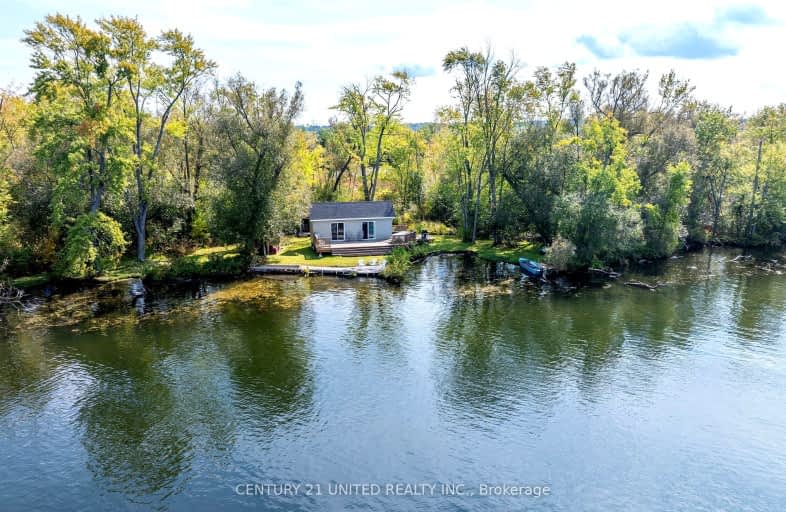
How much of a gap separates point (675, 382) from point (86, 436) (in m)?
20.6

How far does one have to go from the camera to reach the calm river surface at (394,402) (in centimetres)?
1327

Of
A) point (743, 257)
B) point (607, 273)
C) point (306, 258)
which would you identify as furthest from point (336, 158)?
point (743, 257)

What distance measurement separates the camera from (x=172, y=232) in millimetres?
38250

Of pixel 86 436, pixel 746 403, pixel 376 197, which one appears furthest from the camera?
pixel 376 197

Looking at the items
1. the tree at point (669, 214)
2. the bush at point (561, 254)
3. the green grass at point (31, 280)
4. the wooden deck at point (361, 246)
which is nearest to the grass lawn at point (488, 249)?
the wooden deck at point (361, 246)

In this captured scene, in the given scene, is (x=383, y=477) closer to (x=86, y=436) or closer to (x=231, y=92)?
(x=86, y=436)

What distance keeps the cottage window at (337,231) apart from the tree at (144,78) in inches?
563

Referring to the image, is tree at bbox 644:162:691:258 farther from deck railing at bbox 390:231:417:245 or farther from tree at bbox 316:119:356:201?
tree at bbox 316:119:356:201

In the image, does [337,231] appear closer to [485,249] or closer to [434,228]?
[434,228]

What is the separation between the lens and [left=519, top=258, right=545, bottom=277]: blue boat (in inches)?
1312

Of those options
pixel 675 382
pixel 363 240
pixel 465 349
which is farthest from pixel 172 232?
pixel 675 382

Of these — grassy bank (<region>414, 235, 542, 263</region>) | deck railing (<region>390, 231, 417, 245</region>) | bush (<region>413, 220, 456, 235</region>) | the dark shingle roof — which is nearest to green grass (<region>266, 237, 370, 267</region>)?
the dark shingle roof

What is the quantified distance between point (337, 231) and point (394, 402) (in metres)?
26.4

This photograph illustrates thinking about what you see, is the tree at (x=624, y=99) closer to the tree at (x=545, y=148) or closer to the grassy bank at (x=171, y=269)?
the tree at (x=545, y=148)
